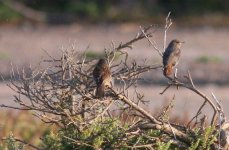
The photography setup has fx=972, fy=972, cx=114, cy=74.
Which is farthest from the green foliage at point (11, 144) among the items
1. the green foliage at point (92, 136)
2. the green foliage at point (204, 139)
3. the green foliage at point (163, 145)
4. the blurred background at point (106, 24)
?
the blurred background at point (106, 24)

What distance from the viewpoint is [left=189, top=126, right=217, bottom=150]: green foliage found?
6430mm

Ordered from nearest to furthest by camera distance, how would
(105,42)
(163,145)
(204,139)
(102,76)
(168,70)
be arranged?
(163,145)
(204,139)
(102,76)
(168,70)
(105,42)

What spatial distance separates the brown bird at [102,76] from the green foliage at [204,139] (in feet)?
2.24

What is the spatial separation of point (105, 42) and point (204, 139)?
20.8m

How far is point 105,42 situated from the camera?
2722cm

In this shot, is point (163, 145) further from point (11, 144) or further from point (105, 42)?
point (105, 42)

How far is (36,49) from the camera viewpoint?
26016 mm

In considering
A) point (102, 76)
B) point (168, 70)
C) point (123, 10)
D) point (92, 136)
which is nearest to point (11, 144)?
point (92, 136)

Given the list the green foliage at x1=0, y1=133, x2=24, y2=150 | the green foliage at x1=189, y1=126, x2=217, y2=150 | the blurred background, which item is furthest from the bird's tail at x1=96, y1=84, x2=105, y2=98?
the blurred background

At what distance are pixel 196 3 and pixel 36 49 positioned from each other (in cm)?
732

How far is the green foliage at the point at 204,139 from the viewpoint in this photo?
6430 millimetres

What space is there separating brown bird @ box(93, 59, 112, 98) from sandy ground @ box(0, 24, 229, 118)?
12909 mm

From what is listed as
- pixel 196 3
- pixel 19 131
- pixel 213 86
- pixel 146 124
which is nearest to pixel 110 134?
pixel 146 124

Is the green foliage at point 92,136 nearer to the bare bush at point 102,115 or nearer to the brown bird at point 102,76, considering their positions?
the bare bush at point 102,115
